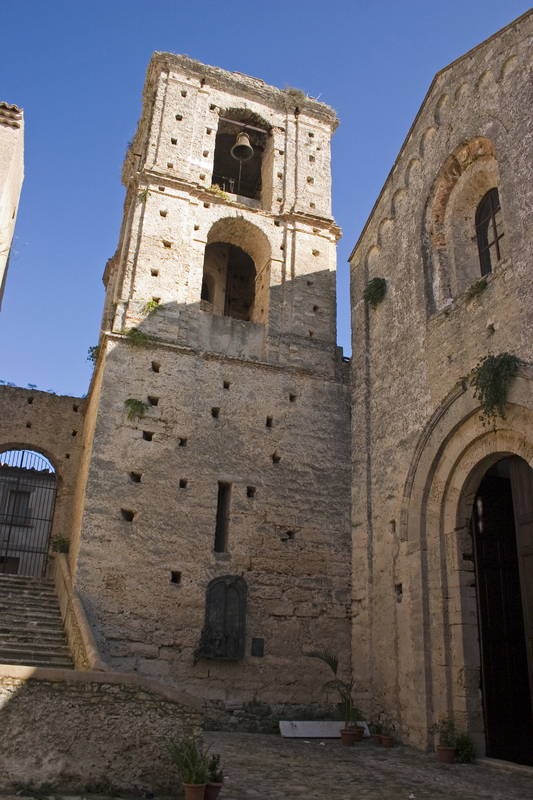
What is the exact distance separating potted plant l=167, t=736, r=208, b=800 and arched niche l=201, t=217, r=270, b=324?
894cm

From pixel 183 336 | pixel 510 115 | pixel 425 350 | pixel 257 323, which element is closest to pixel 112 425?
pixel 183 336

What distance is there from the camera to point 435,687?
888 cm

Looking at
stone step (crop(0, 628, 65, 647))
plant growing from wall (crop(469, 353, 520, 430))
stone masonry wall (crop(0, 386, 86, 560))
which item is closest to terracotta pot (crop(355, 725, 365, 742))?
stone step (crop(0, 628, 65, 647))

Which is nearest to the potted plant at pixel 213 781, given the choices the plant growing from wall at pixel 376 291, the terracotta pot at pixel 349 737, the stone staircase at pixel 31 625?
the stone staircase at pixel 31 625

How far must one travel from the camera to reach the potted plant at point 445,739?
813 centimetres

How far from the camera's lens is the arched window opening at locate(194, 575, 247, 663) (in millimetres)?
10180

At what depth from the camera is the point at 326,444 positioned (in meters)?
12.4

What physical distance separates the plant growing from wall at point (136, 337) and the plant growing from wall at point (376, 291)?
13.5ft

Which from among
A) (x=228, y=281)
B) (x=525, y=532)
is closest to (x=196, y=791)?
(x=525, y=532)

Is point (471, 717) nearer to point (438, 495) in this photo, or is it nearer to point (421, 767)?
point (421, 767)

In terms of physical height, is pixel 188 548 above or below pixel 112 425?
below

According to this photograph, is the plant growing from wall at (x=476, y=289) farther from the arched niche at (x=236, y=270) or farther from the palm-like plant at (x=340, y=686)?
the palm-like plant at (x=340, y=686)

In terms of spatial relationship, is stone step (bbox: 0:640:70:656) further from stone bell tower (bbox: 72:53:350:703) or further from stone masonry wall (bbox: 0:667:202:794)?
stone masonry wall (bbox: 0:667:202:794)

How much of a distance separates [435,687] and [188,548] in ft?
13.6
